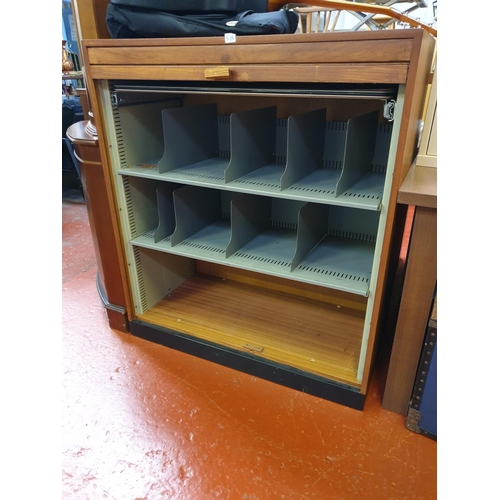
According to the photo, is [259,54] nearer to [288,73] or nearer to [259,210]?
[288,73]

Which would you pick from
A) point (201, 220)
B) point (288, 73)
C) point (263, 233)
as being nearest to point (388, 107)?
point (288, 73)

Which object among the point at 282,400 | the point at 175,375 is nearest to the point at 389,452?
the point at 282,400

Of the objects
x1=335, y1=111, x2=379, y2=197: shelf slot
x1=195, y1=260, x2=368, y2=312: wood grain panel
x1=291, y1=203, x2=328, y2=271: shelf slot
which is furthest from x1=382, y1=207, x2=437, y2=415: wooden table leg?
x1=195, y1=260, x2=368, y2=312: wood grain panel

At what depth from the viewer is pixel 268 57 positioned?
3.75 feet

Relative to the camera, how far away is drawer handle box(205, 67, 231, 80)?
120 cm

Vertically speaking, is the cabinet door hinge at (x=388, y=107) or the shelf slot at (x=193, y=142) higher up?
the cabinet door hinge at (x=388, y=107)

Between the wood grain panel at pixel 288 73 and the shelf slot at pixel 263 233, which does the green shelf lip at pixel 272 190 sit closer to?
the shelf slot at pixel 263 233

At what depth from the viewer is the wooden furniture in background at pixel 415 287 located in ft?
3.83

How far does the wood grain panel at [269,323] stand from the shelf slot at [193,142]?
731 millimetres

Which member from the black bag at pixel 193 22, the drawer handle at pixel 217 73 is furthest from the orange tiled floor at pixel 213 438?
the black bag at pixel 193 22

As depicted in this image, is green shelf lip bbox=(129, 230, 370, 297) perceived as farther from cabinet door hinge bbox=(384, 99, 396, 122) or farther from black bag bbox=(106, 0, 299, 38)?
black bag bbox=(106, 0, 299, 38)

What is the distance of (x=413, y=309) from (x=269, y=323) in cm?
75

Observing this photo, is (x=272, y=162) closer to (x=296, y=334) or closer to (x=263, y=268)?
Answer: (x=263, y=268)

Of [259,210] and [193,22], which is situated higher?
[193,22]
